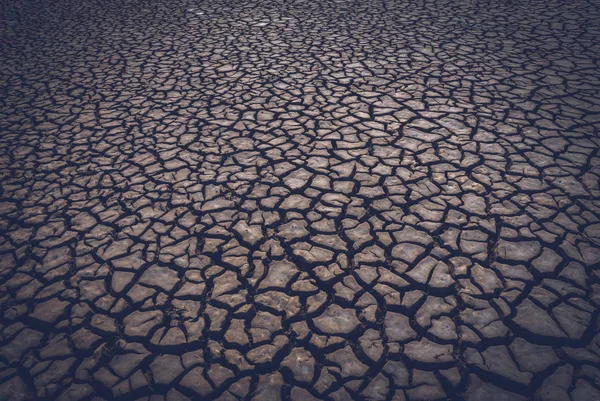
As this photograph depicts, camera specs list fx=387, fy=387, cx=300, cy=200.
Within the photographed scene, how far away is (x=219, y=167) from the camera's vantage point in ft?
10.2

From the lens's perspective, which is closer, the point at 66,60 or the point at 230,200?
the point at 230,200

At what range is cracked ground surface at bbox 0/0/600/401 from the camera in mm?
1820

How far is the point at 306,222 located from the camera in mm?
2580

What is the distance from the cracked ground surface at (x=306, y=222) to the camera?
1.82m

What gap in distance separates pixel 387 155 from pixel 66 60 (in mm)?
4383

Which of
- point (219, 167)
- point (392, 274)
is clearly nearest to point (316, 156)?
point (219, 167)

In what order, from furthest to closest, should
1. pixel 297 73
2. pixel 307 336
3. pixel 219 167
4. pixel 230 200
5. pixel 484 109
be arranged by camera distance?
pixel 297 73 → pixel 484 109 → pixel 219 167 → pixel 230 200 → pixel 307 336

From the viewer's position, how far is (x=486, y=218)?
2.54 meters

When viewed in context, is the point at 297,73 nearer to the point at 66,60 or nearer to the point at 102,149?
the point at 102,149

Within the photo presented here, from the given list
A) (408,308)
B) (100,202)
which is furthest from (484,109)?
(100,202)

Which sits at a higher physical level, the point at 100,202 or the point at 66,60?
the point at 66,60

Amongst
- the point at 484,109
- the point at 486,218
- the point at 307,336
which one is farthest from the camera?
the point at 484,109

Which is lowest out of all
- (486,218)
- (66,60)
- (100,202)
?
(486,218)

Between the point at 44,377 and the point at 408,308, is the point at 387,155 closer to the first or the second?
the point at 408,308
